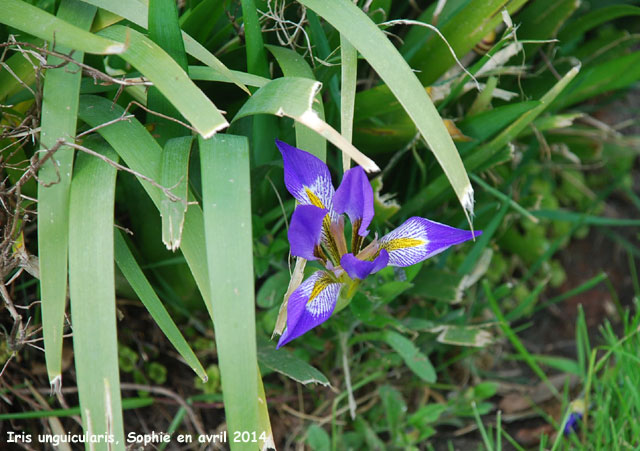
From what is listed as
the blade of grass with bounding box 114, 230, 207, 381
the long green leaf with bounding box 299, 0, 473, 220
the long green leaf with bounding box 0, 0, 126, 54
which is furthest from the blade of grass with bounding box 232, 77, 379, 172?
the blade of grass with bounding box 114, 230, 207, 381

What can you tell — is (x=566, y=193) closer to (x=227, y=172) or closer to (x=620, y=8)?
(x=620, y=8)

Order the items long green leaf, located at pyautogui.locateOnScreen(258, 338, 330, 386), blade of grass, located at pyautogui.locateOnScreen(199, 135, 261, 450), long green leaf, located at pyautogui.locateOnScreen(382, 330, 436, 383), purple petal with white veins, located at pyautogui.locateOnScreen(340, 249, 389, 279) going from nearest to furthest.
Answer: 1. blade of grass, located at pyautogui.locateOnScreen(199, 135, 261, 450)
2. purple petal with white veins, located at pyautogui.locateOnScreen(340, 249, 389, 279)
3. long green leaf, located at pyautogui.locateOnScreen(258, 338, 330, 386)
4. long green leaf, located at pyautogui.locateOnScreen(382, 330, 436, 383)

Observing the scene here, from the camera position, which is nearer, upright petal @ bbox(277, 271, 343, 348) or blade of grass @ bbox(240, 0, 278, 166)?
upright petal @ bbox(277, 271, 343, 348)

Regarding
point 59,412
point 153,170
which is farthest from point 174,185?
point 59,412

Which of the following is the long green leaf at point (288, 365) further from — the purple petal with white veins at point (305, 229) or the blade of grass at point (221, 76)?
the blade of grass at point (221, 76)

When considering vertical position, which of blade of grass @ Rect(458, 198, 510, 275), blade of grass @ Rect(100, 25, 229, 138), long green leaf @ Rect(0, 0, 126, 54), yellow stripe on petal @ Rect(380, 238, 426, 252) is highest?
long green leaf @ Rect(0, 0, 126, 54)

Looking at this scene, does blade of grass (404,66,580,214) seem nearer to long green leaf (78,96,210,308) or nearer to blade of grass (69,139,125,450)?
long green leaf (78,96,210,308)
